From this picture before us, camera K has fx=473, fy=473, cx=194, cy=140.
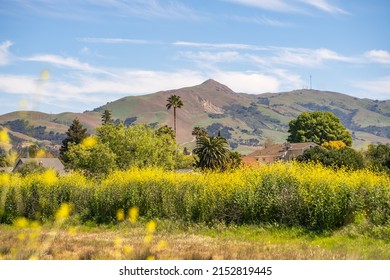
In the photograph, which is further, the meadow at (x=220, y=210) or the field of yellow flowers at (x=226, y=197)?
the field of yellow flowers at (x=226, y=197)

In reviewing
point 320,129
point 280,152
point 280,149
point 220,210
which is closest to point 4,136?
point 220,210

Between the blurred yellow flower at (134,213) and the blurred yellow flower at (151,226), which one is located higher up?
the blurred yellow flower at (134,213)

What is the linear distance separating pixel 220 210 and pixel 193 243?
224 inches

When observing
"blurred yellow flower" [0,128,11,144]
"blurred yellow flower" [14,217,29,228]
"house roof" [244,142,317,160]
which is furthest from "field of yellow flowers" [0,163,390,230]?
"house roof" [244,142,317,160]

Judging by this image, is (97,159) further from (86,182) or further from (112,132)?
(86,182)

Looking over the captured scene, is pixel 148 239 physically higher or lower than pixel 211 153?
lower

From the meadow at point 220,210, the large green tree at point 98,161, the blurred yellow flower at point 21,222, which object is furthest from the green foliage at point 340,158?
the blurred yellow flower at point 21,222

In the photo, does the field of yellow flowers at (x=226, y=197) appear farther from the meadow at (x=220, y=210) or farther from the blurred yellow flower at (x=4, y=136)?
the blurred yellow flower at (x=4, y=136)

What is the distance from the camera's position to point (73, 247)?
46.3ft

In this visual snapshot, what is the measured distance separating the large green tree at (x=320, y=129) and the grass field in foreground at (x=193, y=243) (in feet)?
332

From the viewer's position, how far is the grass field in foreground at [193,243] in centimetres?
1155

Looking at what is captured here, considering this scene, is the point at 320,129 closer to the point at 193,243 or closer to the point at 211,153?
the point at 211,153

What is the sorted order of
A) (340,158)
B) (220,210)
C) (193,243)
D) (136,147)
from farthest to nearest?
(340,158)
(136,147)
(220,210)
(193,243)

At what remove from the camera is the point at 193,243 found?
52.5 ft
